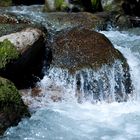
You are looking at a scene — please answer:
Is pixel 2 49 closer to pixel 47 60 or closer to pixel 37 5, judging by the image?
pixel 47 60

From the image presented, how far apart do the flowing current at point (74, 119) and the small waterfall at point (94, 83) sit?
5 centimetres

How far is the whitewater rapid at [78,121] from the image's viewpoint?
23.0 feet

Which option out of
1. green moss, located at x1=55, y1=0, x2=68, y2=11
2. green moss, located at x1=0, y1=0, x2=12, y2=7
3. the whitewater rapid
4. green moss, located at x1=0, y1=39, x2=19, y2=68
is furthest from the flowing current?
green moss, located at x1=0, y1=0, x2=12, y2=7

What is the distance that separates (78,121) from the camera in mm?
7668

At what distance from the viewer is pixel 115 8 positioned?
51.1 feet

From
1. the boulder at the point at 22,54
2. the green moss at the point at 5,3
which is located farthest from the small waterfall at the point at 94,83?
the green moss at the point at 5,3

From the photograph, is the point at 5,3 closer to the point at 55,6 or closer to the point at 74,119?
the point at 55,6

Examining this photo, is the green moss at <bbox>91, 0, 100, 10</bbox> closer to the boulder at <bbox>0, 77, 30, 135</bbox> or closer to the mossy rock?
the mossy rock

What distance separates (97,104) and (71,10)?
667 cm

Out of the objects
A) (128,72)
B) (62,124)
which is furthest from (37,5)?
(62,124)

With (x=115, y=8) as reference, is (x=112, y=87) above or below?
below

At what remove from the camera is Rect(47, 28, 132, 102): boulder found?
9078mm

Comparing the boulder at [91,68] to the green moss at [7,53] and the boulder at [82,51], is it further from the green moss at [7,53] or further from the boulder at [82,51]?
the green moss at [7,53]

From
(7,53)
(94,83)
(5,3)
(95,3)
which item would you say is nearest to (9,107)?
(7,53)
